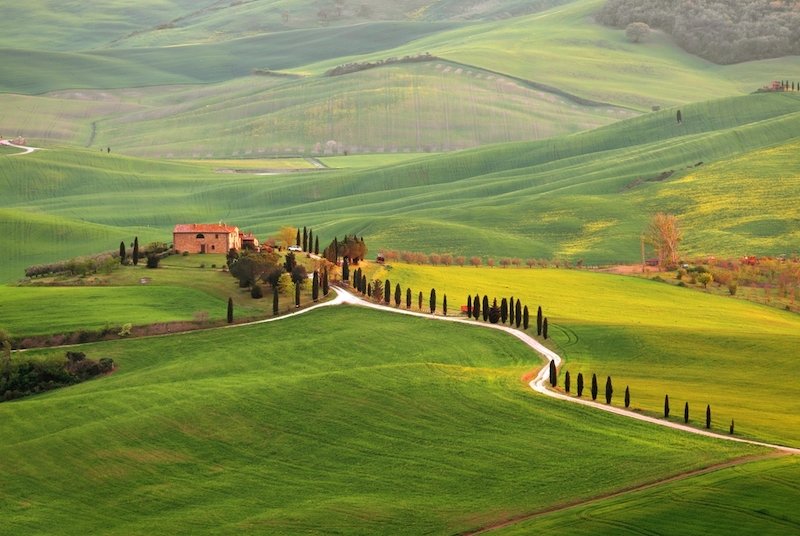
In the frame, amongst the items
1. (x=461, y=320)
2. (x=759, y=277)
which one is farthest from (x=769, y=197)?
(x=461, y=320)

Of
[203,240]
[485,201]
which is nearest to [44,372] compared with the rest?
[203,240]

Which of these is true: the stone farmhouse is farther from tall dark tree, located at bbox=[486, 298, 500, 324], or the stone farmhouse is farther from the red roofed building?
tall dark tree, located at bbox=[486, 298, 500, 324]

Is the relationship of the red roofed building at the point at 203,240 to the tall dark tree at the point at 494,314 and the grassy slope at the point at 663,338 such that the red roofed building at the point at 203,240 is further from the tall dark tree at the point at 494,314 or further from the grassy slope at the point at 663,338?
the tall dark tree at the point at 494,314

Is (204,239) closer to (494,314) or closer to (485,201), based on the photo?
(494,314)

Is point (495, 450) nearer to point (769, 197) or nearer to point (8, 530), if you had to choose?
point (8, 530)

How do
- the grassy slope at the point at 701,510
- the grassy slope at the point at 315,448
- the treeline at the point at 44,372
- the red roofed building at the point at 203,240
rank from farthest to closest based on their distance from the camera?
the red roofed building at the point at 203,240 < the treeline at the point at 44,372 < the grassy slope at the point at 315,448 < the grassy slope at the point at 701,510

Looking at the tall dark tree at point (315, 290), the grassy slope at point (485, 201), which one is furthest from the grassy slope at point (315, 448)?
the grassy slope at point (485, 201)

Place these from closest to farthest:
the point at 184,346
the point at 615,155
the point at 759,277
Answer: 1. the point at 184,346
2. the point at 759,277
3. the point at 615,155
